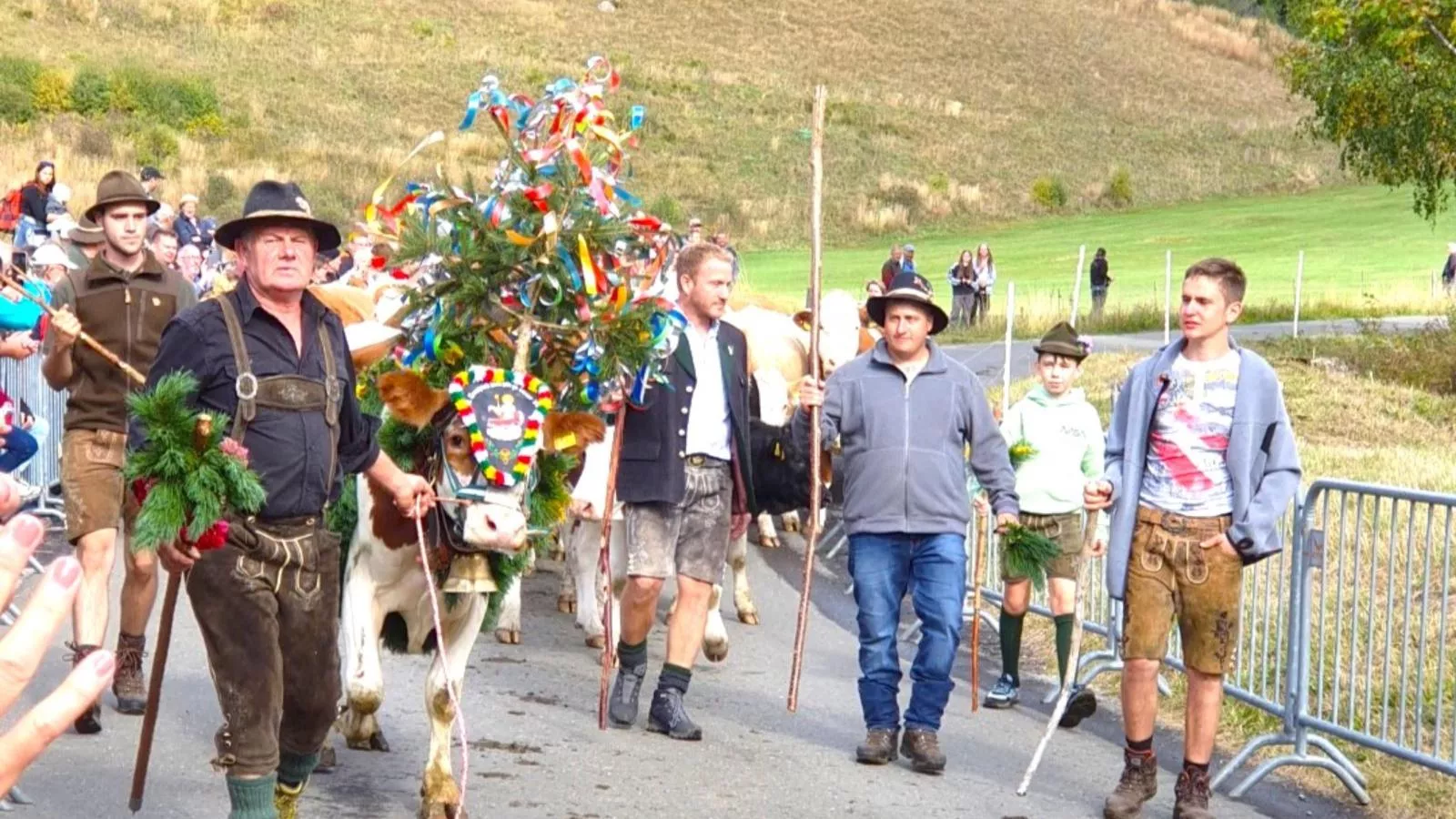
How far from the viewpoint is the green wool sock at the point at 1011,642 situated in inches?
396

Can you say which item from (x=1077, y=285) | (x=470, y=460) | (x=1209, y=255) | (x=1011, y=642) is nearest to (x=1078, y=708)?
(x=1011, y=642)

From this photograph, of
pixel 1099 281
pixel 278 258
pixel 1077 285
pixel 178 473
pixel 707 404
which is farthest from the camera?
pixel 1099 281

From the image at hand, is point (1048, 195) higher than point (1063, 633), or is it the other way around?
point (1048, 195)

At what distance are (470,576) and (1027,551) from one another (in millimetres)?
3012

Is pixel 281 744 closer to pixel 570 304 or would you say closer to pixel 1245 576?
pixel 570 304

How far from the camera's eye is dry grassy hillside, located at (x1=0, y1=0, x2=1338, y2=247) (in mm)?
64250

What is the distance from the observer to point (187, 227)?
77.4 feet

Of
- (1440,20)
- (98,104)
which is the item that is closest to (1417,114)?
(1440,20)

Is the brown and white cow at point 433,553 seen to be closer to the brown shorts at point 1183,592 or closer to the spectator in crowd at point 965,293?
the brown shorts at point 1183,592

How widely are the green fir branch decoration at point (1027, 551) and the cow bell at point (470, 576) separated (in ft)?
9.18

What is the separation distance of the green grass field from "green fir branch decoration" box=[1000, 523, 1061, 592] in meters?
27.6

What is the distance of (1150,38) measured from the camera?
338 feet

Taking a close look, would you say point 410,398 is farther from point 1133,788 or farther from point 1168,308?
point 1168,308

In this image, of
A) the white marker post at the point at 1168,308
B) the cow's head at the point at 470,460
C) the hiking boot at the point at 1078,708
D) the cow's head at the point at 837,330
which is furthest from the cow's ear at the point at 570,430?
A: the white marker post at the point at 1168,308
